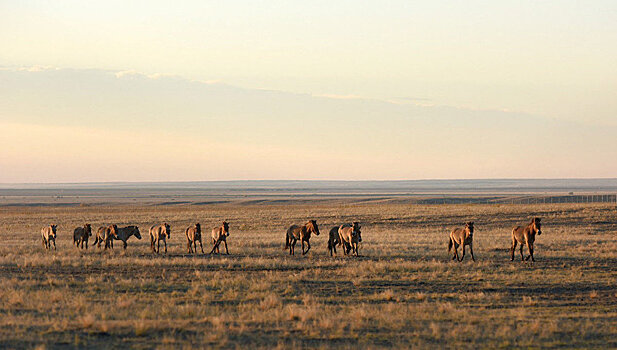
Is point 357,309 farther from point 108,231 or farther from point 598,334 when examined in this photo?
point 108,231

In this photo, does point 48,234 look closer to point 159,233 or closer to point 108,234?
point 108,234

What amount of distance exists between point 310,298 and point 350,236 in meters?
12.0

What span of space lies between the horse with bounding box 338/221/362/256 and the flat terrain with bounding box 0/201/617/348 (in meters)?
0.96

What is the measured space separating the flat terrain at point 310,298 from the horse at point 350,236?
96 cm

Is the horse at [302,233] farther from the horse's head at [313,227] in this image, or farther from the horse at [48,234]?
the horse at [48,234]

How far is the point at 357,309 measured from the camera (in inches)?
667

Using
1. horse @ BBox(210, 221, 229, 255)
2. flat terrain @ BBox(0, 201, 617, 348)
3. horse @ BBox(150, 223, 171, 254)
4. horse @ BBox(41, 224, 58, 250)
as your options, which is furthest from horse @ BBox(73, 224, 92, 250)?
horse @ BBox(210, 221, 229, 255)

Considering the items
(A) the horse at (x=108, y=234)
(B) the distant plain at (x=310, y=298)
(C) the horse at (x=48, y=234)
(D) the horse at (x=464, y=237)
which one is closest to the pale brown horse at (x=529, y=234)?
(B) the distant plain at (x=310, y=298)

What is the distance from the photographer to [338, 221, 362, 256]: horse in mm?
30209

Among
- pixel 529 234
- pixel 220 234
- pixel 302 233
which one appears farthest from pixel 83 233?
pixel 529 234

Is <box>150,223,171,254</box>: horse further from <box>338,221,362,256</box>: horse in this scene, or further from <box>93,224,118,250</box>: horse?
<box>338,221,362,256</box>: horse

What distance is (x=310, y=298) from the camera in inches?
734

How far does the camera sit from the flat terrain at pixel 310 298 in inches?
544

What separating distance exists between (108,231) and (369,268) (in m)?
15.7
